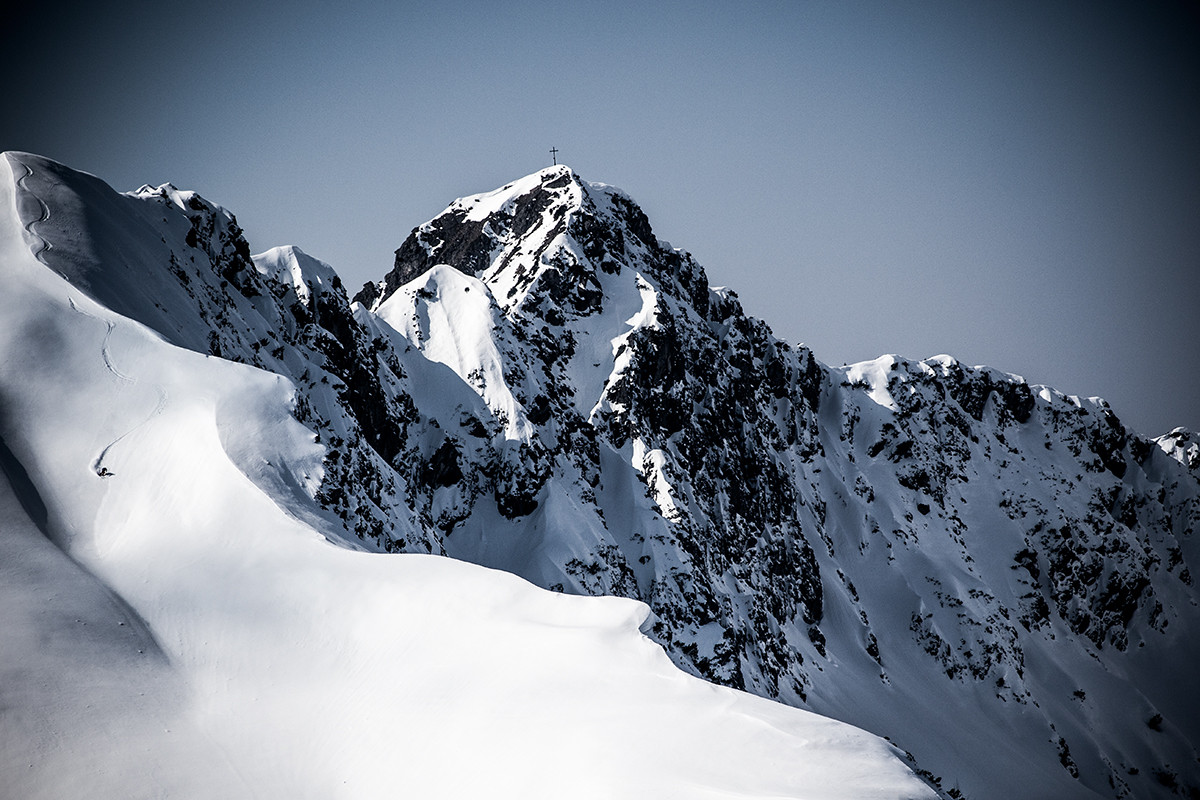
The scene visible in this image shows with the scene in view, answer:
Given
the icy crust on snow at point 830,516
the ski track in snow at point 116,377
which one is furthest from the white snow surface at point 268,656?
the icy crust on snow at point 830,516

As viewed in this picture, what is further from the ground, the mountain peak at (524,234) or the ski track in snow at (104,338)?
the mountain peak at (524,234)

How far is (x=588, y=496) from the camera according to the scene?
72000 mm

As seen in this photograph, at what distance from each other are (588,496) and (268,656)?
174 ft

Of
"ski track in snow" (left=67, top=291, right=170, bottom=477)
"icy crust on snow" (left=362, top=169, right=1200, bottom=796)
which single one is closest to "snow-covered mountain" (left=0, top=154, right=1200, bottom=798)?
"ski track in snow" (left=67, top=291, right=170, bottom=477)

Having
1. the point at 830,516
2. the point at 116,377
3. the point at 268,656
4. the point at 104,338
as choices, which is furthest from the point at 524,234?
the point at 268,656

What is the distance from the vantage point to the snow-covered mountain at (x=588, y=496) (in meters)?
19.7

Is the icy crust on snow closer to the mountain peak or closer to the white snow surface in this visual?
the mountain peak

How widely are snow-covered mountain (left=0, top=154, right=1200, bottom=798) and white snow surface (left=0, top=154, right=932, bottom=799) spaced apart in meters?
0.11

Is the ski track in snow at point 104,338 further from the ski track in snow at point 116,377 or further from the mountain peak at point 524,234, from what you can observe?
the mountain peak at point 524,234

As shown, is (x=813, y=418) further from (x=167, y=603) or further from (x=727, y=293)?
(x=167, y=603)

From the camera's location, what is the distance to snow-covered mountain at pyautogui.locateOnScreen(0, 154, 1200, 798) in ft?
64.5

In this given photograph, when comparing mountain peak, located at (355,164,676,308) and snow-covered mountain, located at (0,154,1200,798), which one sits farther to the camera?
mountain peak, located at (355,164,676,308)

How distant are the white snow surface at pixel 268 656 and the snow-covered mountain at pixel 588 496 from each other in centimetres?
11

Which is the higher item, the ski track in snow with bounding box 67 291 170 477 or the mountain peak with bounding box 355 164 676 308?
the mountain peak with bounding box 355 164 676 308
